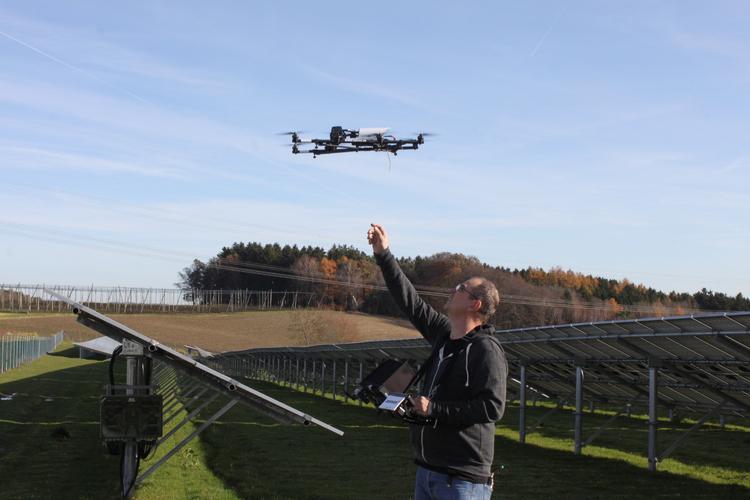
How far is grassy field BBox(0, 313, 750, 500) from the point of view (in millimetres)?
10203

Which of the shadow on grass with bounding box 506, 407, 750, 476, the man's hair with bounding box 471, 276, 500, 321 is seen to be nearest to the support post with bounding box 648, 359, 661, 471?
the shadow on grass with bounding box 506, 407, 750, 476

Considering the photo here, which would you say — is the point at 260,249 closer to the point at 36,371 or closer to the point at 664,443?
the point at 36,371

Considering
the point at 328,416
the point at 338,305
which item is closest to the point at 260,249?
the point at 338,305

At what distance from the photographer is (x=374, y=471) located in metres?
12.4

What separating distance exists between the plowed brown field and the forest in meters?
6.12

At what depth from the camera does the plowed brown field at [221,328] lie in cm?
7900

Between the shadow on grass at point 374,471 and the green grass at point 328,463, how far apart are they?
0.8 inches

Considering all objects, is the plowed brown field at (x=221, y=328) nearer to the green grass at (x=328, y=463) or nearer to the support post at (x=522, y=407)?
the green grass at (x=328, y=463)

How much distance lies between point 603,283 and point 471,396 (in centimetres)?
10803

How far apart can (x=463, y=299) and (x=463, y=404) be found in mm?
621

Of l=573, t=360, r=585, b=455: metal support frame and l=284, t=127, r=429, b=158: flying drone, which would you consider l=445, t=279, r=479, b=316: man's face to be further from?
l=284, t=127, r=429, b=158: flying drone

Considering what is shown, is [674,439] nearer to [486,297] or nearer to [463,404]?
[486,297]

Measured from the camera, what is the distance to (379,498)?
393 inches

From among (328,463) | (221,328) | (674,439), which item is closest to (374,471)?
(328,463)
